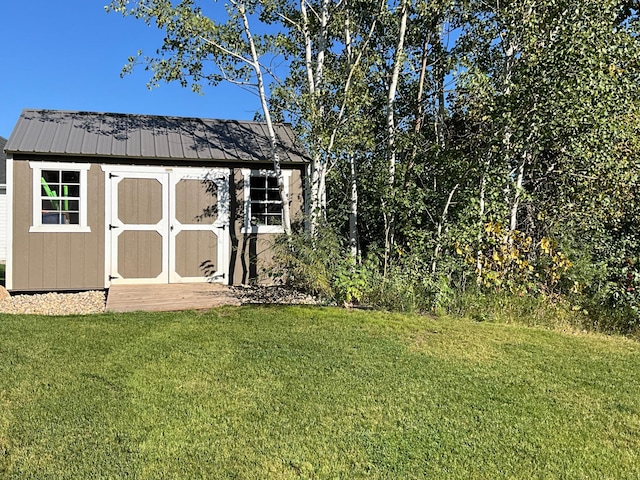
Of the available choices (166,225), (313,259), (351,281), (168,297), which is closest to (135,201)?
(166,225)

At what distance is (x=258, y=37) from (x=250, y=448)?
21.4ft

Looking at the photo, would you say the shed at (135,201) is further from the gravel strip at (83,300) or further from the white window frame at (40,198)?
the gravel strip at (83,300)

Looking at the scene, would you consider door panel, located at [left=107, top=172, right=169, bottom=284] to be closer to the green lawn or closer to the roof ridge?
the roof ridge

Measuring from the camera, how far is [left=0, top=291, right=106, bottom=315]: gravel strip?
5930mm

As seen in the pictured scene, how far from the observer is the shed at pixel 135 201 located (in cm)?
711

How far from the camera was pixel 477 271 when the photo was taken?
620 centimetres

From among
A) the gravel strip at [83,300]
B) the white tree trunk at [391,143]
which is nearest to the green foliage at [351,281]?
the gravel strip at [83,300]

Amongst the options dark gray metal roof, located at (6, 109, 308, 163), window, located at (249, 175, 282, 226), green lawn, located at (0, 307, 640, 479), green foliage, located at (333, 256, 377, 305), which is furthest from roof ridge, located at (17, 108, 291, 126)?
green lawn, located at (0, 307, 640, 479)

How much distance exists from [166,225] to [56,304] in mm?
1980

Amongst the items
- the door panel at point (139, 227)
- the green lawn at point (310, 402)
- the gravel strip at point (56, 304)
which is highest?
the door panel at point (139, 227)

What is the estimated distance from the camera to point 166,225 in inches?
301

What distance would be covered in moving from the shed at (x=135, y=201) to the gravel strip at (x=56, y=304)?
0.37 meters

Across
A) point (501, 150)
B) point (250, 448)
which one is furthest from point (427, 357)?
point (501, 150)

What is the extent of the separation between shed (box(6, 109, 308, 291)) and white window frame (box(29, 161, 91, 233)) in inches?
0.5
